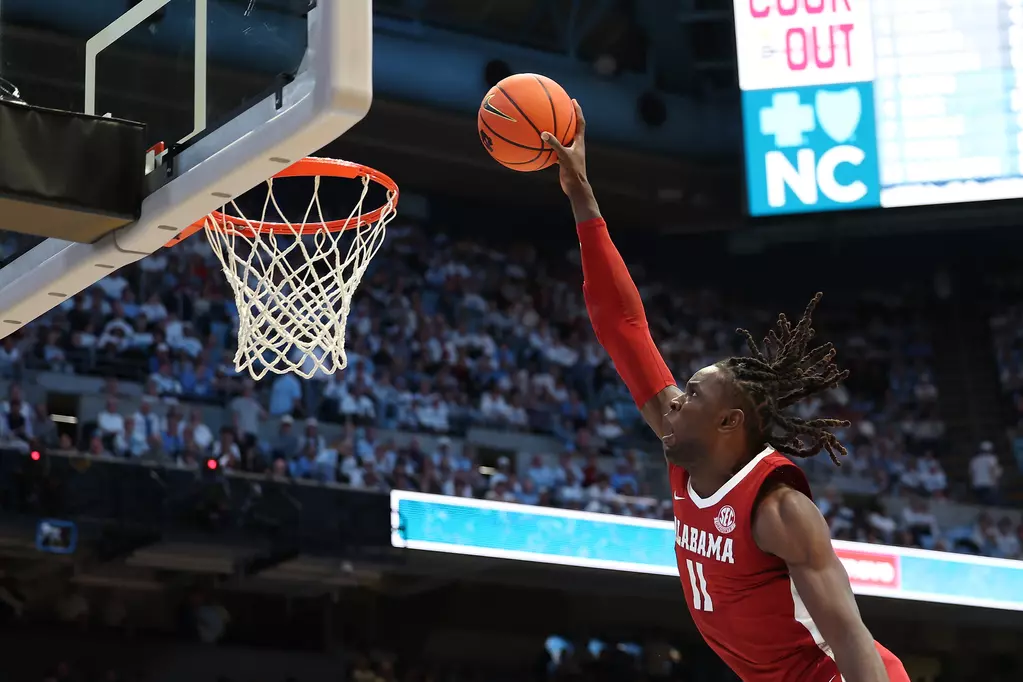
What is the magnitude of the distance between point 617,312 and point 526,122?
0.74 metres

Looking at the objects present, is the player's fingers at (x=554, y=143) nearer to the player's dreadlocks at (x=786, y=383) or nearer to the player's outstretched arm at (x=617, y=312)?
the player's outstretched arm at (x=617, y=312)

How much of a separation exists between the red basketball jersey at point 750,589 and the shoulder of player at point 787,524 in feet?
0.10

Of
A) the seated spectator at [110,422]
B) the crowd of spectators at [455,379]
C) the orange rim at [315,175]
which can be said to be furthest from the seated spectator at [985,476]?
the orange rim at [315,175]

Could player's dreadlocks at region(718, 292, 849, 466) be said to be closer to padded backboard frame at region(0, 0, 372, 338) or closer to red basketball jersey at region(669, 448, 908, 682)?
red basketball jersey at region(669, 448, 908, 682)

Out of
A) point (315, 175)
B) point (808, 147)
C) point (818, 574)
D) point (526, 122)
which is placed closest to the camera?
point (818, 574)

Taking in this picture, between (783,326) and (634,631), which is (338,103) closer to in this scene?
(783,326)

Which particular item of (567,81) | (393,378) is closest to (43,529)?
(393,378)

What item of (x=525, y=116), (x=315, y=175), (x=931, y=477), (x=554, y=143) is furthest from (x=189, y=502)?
(x=931, y=477)

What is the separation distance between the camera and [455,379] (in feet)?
46.9

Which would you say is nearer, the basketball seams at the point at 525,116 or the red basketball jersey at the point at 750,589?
the red basketball jersey at the point at 750,589

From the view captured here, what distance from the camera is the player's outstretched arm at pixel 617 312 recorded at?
3691 millimetres

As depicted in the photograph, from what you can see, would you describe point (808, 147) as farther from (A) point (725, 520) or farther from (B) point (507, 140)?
(A) point (725, 520)

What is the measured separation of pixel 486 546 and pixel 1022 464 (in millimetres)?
Answer: 7696

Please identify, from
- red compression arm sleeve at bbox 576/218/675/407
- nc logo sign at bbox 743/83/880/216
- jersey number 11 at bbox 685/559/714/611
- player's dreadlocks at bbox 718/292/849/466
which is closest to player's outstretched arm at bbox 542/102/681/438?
red compression arm sleeve at bbox 576/218/675/407
